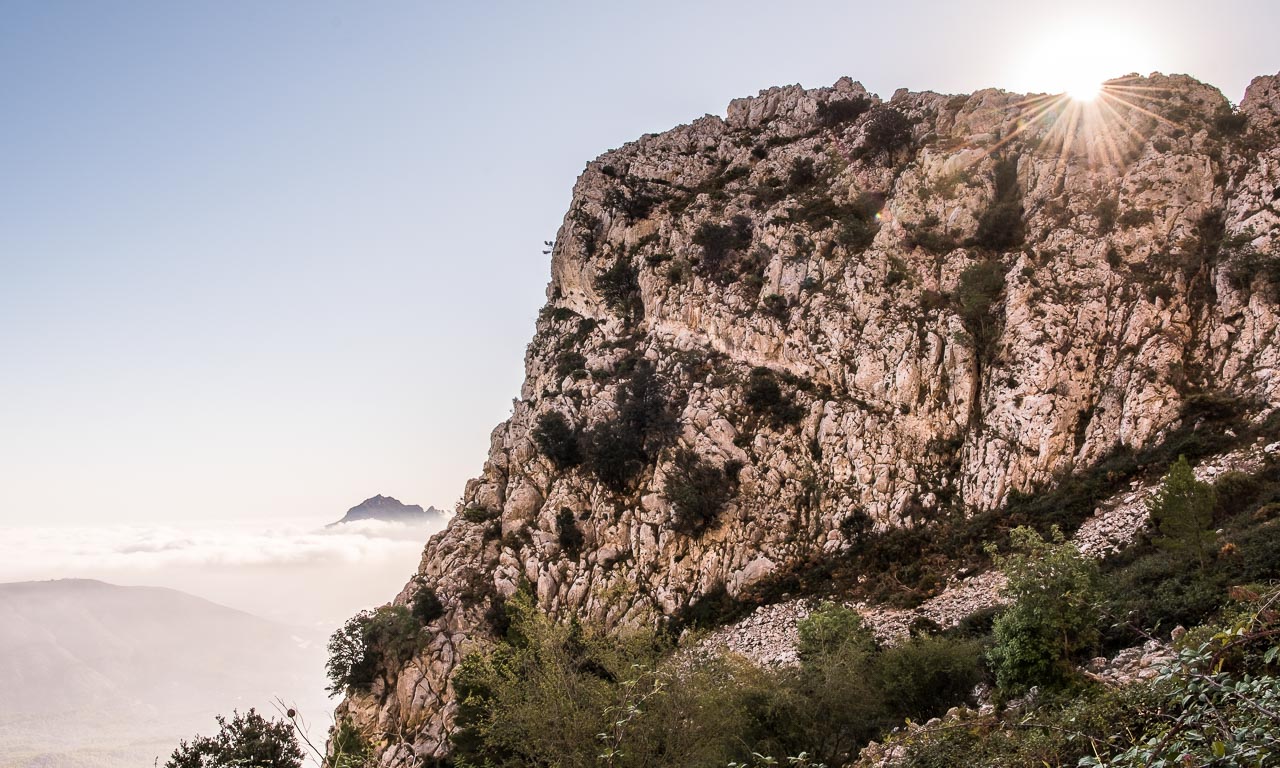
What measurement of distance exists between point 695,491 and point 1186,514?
25.0 meters

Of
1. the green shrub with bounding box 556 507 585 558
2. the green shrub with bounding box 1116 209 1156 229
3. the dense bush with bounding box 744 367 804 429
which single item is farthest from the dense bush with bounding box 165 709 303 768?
the green shrub with bounding box 1116 209 1156 229

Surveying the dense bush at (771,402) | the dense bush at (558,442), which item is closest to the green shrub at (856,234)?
the dense bush at (771,402)

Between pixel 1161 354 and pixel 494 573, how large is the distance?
131 ft

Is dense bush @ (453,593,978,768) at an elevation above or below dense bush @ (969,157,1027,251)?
below

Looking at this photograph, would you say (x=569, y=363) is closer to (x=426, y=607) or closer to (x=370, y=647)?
(x=426, y=607)

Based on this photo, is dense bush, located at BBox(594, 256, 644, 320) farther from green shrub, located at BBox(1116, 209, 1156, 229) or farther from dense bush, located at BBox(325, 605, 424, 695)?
green shrub, located at BBox(1116, 209, 1156, 229)

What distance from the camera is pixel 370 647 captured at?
43.9m

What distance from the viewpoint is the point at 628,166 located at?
68688mm

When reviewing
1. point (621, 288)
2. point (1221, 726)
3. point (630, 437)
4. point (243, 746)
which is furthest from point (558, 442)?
point (1221, 726)

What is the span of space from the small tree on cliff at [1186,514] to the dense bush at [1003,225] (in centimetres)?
2343

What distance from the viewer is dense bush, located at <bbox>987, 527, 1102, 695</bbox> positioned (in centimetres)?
1766

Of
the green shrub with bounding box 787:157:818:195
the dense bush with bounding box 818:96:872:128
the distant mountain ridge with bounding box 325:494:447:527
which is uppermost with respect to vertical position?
the dense bush with bounding box 818:96:872:128

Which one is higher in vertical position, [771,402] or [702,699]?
[771,402]

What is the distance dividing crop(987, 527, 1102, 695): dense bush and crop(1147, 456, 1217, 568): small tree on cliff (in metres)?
6.87
